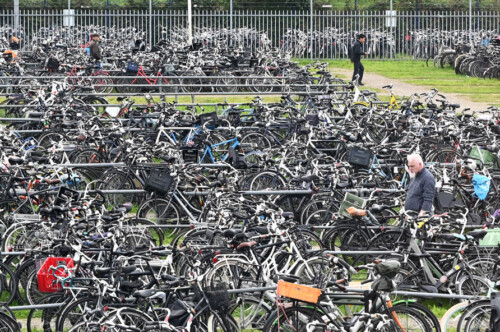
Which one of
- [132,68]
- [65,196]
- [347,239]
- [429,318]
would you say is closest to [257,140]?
[347,239]

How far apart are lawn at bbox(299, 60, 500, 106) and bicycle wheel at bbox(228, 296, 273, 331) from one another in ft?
53.1

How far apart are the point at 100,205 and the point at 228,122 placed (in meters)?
5.49

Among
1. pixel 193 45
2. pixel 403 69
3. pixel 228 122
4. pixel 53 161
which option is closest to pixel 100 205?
pixel 53 161

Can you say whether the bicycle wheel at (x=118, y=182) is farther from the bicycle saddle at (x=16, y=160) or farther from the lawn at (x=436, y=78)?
the lawn at (x=436, y=78)

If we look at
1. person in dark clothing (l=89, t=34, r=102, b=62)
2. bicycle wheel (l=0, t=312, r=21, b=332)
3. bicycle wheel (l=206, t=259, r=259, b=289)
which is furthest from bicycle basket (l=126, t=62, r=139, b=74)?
bicycle wheel (l=0, t=312, r=21, b=332)

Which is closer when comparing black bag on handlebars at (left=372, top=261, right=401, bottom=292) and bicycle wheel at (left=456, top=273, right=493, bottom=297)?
black bag on handlebars at (left=372, top=261, right=401, bottom=292)

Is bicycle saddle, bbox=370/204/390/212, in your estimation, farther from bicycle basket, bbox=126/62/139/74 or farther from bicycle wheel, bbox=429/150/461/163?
bicycle basket, bbox=126/62/139/74

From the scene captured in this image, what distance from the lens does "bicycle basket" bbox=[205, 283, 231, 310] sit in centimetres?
775

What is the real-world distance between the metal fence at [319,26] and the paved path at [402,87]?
9.82 feet

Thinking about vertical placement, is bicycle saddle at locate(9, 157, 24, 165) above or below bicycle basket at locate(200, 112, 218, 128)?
below

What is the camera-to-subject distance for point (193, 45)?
85.9ft

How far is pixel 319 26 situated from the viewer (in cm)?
3347

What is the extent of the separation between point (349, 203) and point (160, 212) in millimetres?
2504

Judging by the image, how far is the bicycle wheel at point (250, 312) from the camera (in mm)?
8312
